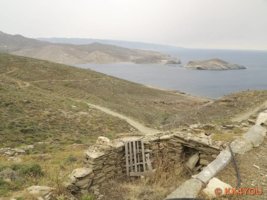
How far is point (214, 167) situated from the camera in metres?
8.80

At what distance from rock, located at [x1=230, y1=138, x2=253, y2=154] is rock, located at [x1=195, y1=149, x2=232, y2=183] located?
49cm

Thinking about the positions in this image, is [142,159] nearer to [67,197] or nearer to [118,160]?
[118,160]

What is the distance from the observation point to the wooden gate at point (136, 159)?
11.2m

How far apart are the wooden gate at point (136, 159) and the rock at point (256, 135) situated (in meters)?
4.17

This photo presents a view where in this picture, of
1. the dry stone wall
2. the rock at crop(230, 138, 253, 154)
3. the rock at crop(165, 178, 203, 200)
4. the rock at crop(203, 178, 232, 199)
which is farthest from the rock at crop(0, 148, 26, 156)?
the rock at crop(203, 178, 232, 199)

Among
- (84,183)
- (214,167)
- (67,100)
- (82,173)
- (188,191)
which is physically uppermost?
(214,167)

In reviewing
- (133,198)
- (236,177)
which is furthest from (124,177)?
(236,177)

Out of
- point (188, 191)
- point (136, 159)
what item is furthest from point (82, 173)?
point (188, 191)

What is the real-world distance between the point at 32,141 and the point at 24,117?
576 cm

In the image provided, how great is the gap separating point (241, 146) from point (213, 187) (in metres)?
3.69

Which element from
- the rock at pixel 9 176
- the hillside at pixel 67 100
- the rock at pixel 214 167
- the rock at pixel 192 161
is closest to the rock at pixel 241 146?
the rock at pixel 214 167

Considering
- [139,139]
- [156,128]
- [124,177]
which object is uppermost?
[139,139]

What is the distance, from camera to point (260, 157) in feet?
33.4

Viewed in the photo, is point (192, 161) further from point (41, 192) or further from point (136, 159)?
point (41, 192)
